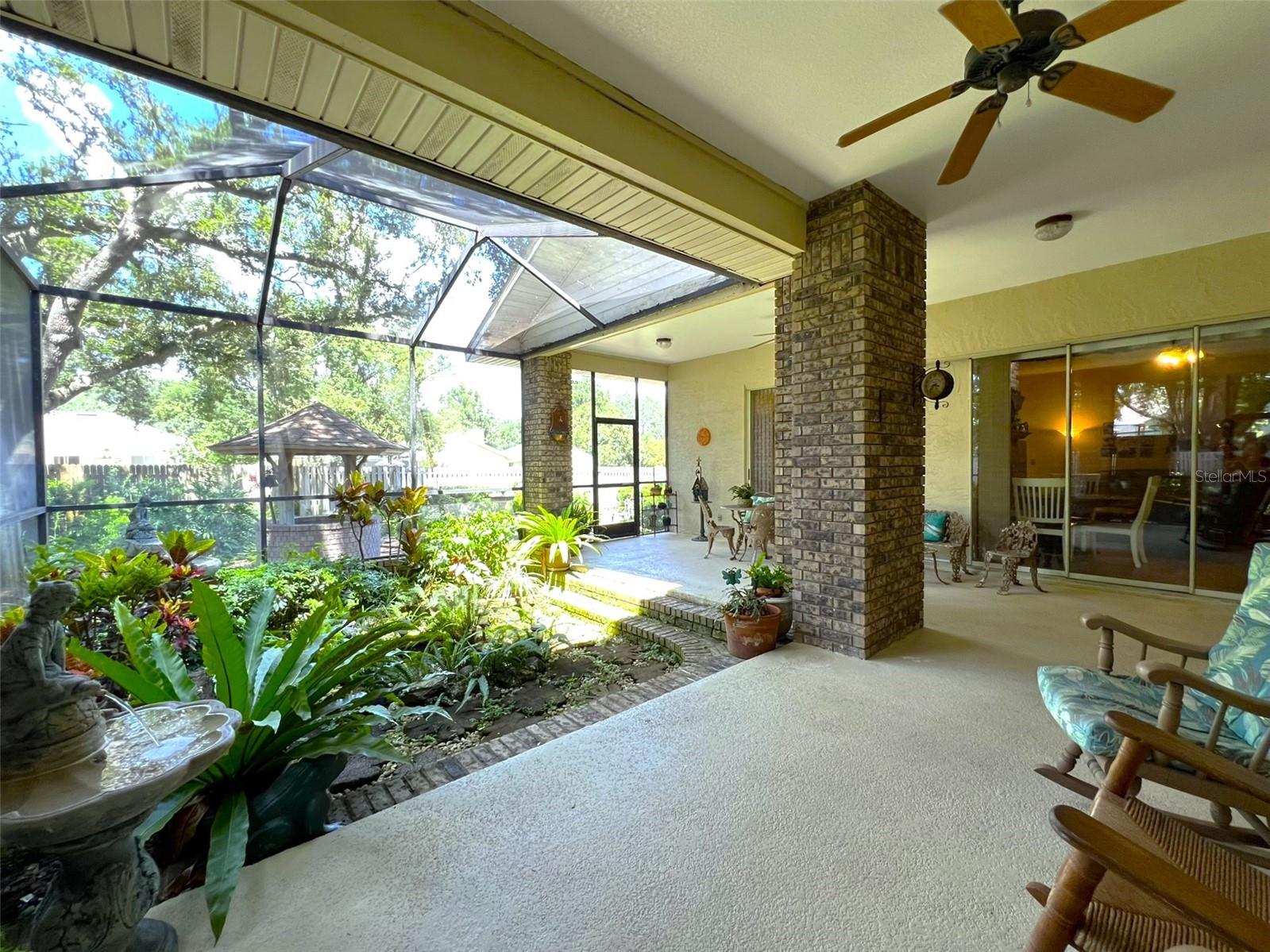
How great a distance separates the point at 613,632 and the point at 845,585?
1940mm

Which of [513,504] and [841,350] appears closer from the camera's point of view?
[841,350]

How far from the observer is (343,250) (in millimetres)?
4453

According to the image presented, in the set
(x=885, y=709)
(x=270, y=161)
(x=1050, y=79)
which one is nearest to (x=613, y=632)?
(x=885, y=709)

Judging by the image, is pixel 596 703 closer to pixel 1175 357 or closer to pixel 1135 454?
pixel 1135 454

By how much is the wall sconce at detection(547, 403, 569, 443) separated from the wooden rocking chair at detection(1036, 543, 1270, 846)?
18.8 feet

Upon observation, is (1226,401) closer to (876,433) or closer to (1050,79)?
(876,433)

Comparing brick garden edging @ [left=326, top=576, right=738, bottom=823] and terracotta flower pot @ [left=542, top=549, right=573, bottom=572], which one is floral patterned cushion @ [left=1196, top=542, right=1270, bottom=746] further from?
terracotta flower pot @ [left=542, top=549, right=573, bottom=572]

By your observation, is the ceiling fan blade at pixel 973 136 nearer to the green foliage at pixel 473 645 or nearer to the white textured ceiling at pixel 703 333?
the white textured ceiling at pixel 703 333

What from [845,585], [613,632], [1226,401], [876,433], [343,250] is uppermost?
[343,250]

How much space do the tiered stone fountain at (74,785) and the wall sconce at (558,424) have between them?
5632 millimetres

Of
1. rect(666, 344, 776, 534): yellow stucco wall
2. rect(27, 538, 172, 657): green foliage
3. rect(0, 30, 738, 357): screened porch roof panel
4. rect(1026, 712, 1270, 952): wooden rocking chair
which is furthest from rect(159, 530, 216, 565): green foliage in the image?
rect(666, 344, 776, 534): yellow stucco wall

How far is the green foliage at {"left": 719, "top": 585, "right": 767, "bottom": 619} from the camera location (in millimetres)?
3320

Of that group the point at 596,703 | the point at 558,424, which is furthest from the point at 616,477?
the point at 596,703

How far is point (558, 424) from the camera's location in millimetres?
6816
